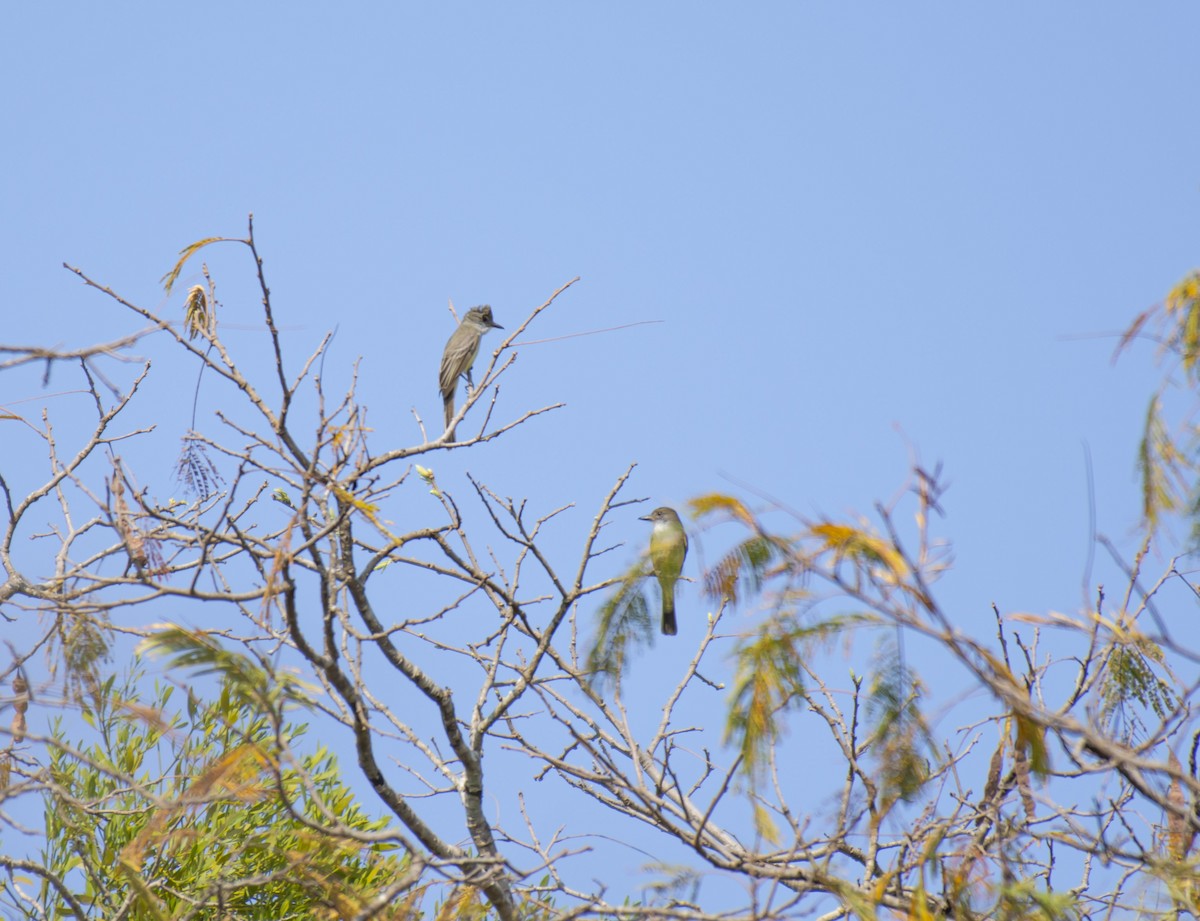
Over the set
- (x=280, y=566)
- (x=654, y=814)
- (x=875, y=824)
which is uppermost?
(x=280, y=566)

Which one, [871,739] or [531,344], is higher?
[531,344]

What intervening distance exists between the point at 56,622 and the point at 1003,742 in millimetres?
2691

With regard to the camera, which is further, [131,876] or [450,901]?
[450,901]

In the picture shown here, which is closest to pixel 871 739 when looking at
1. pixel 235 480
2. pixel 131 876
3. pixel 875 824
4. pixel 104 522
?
pixel 875 824

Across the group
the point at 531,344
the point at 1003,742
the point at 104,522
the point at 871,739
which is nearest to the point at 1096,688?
the point at 1003,742

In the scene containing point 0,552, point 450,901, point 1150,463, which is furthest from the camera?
point 0,552

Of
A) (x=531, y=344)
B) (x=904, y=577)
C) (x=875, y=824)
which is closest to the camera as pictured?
(x=904, y=577)

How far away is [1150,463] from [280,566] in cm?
183

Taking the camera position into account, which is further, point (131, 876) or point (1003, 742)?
point (1003, 742)

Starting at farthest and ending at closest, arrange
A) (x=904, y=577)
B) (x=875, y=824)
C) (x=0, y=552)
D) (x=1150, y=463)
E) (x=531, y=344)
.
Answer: (x=0, y=552), (x=531, y=344), (x=875, y=824), (x=1150, y=463), (x=904, y=577)

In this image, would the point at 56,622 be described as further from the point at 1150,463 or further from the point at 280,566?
the point at 1150,463

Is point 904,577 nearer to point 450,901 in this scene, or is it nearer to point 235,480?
point 235,480

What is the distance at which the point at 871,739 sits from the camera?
2.75m

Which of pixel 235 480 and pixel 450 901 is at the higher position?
pixel 235 480
